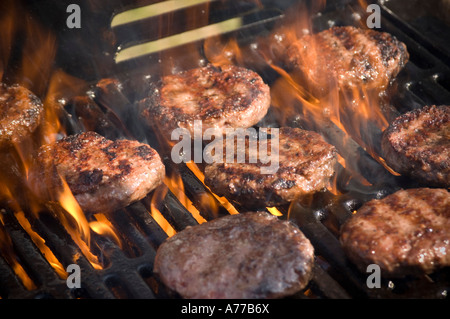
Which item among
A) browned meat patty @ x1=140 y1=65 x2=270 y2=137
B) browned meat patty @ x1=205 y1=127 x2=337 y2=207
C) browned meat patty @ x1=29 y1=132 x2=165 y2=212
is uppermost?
browned meat patty @ x1=140 y1=65 x2=270 y2=137

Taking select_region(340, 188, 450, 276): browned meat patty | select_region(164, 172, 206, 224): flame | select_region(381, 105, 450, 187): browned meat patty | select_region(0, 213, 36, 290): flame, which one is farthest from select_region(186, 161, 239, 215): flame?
select_region(0, 213, 36, 290): flame

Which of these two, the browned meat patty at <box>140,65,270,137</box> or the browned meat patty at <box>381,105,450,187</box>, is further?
the browned meat patty at <box>140,65,270,137</box>

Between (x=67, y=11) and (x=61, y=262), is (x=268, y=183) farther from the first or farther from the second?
(x=67, y=11)

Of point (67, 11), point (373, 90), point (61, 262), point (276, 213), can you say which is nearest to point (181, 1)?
point (67, 11)

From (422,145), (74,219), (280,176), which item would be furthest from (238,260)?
(422,145)

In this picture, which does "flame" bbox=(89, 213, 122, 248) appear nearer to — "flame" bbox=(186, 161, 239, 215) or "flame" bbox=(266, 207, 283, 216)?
"flame" bbox=(186, 161, 239, 215)
